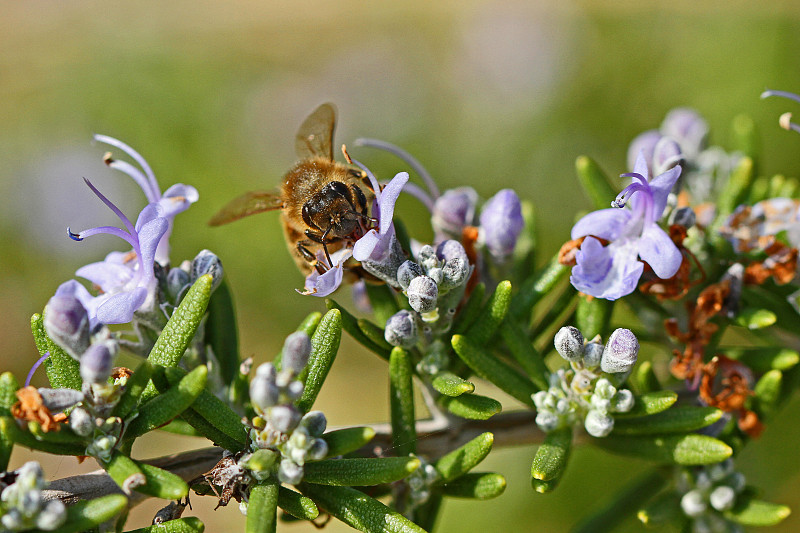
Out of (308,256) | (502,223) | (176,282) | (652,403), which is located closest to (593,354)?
(652,403)

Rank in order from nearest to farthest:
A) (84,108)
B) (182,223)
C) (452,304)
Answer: (452,304) → (182,223) → (84,108)

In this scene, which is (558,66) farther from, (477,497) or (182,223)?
(477,497)

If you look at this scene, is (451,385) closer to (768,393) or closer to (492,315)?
(492,315)

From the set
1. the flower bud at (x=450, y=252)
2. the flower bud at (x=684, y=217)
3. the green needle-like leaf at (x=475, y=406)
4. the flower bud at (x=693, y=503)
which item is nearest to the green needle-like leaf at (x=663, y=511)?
the flower bud at (x=693, y=503)

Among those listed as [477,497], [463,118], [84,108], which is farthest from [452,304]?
[84,108]

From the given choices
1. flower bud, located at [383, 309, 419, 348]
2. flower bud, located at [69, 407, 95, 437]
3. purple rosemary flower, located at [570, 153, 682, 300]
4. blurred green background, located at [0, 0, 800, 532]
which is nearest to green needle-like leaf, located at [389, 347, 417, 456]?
flower bud, located at [383, 309, 419, 348]

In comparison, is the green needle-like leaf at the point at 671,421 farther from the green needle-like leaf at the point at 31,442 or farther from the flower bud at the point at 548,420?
the green needle-like leaf at the point at 31,442
